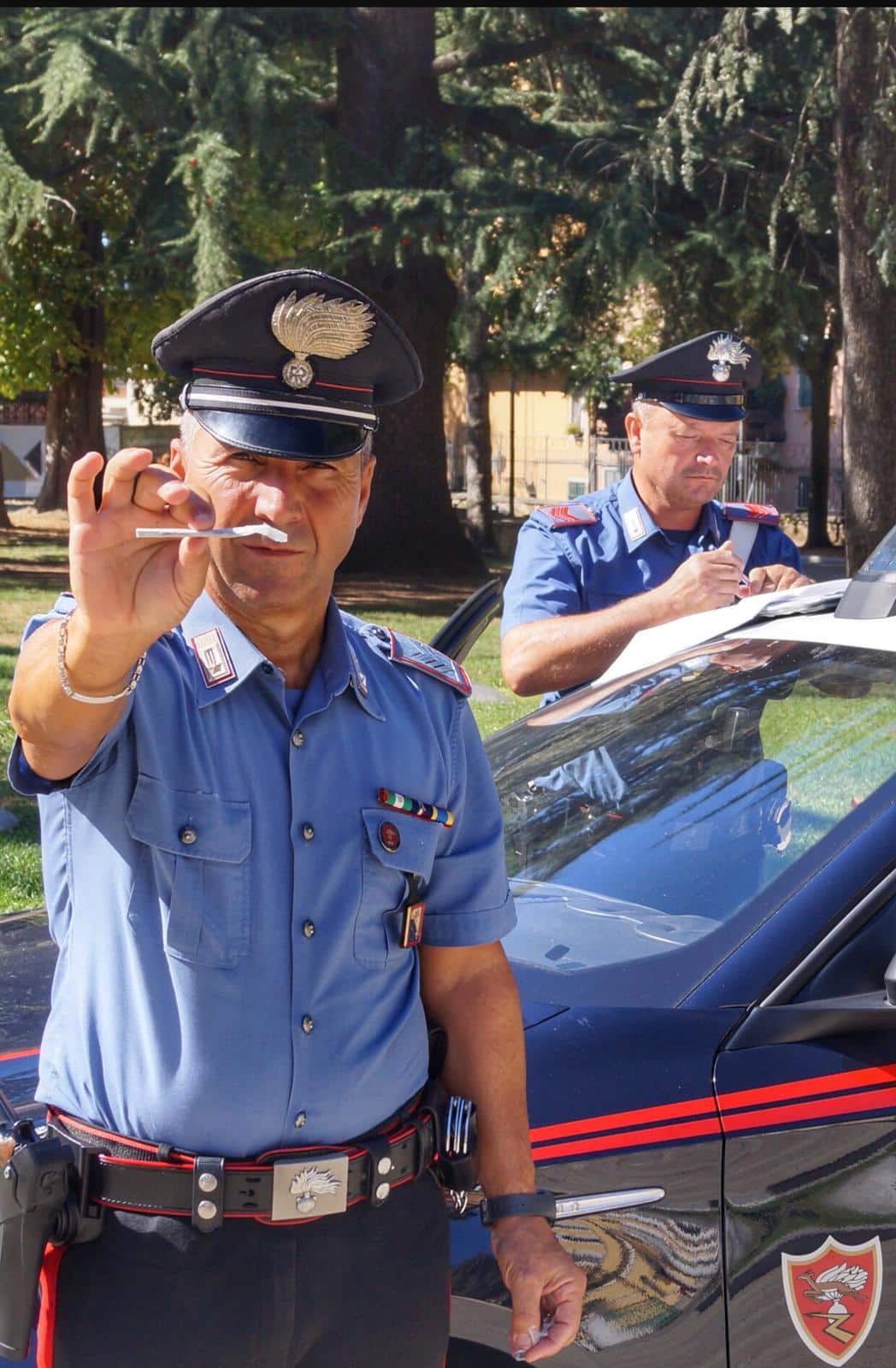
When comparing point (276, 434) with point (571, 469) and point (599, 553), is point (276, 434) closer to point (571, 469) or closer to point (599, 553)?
point (599, 553)

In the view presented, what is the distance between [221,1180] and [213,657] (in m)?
0.56

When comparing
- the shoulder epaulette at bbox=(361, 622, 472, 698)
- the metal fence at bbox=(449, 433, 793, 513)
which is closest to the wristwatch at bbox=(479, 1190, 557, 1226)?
the shoulder epaulette at bbox=(361, 622, 472, 698)

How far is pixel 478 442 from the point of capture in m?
23.9

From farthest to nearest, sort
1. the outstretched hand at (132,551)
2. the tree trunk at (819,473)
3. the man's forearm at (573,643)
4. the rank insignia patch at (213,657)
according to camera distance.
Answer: the tree trunk at (819,473) < the man's forearm at (573,643) < the rank insignia patch at (213,657) < the outstretched hand at (132,551)

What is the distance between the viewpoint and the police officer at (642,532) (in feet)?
12.3

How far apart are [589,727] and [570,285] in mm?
11031

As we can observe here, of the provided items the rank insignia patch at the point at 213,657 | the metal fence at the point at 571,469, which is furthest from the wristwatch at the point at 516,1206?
the metal fence at the point at 571,469

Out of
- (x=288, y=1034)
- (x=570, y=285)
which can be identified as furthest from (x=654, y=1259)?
(x=570, y=285)

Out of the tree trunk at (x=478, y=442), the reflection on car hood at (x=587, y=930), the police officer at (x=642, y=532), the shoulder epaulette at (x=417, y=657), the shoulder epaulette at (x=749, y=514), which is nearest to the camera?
the shoulder epaulette at (x=417, y=657)

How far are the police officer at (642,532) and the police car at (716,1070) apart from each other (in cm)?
97

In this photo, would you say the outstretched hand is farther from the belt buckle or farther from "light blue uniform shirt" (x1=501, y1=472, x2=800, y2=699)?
"light blue uniform shirt" (x1=501, y1=472, x2=800, y2=699)

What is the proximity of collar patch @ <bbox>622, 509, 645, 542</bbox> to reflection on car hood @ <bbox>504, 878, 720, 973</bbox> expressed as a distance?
1.35 metres

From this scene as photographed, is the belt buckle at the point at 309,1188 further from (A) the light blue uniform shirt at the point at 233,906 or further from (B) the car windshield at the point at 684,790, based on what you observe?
(B) the car windshield at the point at 684,790

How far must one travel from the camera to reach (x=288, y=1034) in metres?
1.78
